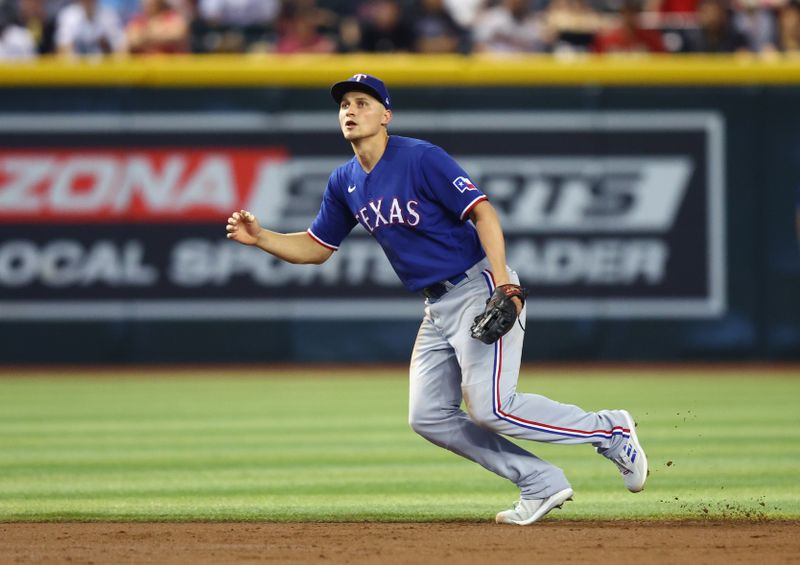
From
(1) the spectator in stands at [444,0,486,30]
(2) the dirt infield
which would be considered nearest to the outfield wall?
(1) the spectator in stands at [444,0,486,30]

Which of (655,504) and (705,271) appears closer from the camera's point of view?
(655,504)

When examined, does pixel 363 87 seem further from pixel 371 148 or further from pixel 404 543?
pixel 404 543

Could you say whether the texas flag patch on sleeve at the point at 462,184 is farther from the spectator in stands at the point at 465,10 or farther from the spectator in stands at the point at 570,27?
the spectator in stands at the point at 465,10

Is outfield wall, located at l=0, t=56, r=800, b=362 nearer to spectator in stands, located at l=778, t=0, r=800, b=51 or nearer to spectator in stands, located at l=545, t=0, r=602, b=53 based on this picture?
spectator in stands, located at l=778, t=0, r=800, b=51

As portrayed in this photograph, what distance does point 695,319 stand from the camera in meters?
14.7

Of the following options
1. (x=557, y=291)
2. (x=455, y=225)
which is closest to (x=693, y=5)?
(x=557, y=291)

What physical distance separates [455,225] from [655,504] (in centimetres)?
174

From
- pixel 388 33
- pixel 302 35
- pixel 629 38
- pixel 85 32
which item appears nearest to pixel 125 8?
pixel 85 32

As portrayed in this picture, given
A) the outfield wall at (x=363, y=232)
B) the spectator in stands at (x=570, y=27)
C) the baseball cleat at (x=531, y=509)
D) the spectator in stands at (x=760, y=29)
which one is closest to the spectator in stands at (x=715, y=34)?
the spectator in stands at (x=760, y=29)

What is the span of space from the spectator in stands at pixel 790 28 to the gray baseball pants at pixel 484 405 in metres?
9.98

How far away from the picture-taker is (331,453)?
8.78 m

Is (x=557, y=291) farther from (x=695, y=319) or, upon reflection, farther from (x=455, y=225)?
(x=455, y=225)

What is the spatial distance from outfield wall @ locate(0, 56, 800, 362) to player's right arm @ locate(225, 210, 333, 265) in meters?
8.15

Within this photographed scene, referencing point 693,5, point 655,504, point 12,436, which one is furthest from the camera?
point 693,5
